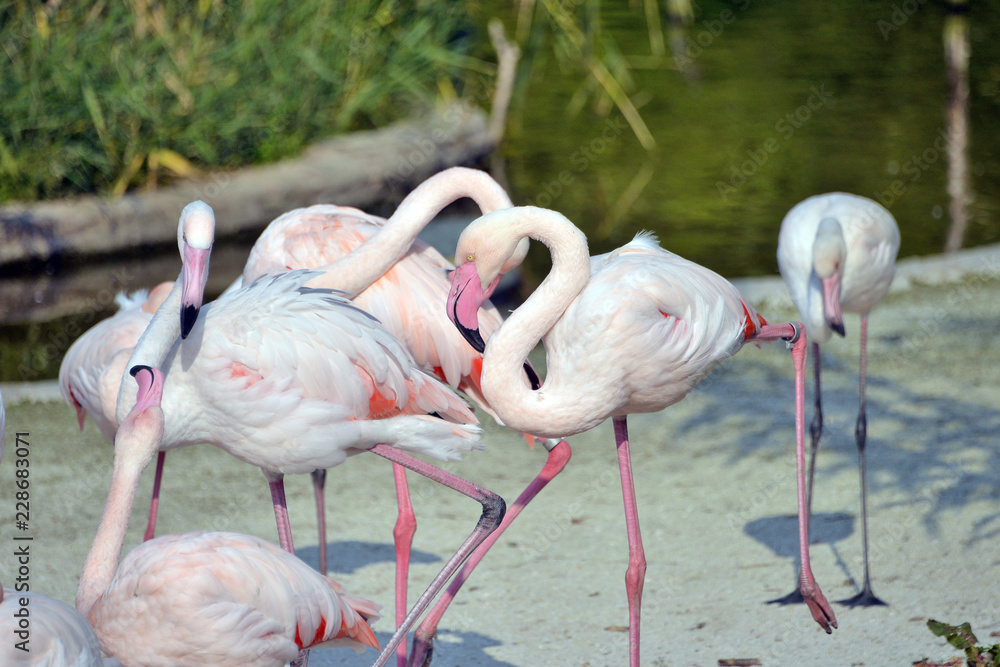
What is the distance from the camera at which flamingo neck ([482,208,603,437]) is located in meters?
2.84

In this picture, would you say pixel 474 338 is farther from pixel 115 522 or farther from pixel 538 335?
pixel 115 522

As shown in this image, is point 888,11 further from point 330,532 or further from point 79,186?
point 330,532

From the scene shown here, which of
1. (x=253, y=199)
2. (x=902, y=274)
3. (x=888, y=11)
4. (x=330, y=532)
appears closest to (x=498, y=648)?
(x=330, y=532)

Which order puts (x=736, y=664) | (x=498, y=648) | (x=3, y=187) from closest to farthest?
1. (x=736, y=664)
2. (x=498, y=648)
3. (x=3, y=187)

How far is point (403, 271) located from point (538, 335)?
0.86 metres

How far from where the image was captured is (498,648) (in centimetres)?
357

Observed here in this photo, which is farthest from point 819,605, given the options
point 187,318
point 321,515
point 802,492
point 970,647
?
point 187,318

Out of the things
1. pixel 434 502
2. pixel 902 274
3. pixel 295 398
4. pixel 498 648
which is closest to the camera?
pixel 295 398

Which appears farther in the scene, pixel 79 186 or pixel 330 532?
pixel 79 186

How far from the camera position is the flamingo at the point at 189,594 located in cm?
250

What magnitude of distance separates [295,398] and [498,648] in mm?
1151

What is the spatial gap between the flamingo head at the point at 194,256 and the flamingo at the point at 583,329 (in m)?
0.64

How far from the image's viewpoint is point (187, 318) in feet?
9.42

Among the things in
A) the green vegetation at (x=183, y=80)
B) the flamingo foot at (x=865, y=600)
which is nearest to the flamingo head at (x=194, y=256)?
the flamingo foot at (x=865, y=600)
